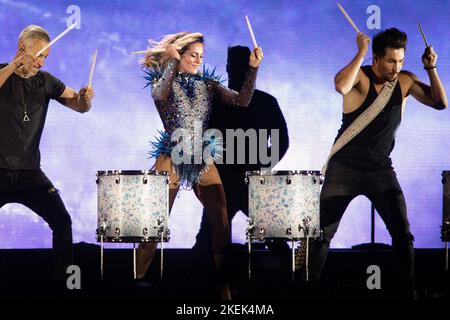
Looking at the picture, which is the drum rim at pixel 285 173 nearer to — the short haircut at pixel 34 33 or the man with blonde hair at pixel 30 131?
the man with blonde hair at pixel 30 131

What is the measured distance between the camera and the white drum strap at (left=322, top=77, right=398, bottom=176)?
7277mm

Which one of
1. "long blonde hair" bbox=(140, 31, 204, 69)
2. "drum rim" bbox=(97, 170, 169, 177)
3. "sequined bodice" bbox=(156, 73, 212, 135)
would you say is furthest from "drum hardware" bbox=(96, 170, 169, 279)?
"long blonde hair" bbox=(140, 31, 204, 69)

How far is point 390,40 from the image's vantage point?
7.23 metres

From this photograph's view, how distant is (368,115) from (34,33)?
97.2 inches

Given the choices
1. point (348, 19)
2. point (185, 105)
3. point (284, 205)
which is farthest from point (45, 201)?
point (348, 19)

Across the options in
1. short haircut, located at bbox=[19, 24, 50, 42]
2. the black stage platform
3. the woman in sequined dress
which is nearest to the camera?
the black stage platform

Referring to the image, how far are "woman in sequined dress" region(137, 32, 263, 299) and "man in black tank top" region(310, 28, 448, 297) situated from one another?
696 mm

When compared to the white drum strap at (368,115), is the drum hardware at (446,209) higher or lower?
lower

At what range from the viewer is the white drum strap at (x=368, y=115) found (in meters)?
7.28

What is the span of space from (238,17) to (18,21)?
1.70m

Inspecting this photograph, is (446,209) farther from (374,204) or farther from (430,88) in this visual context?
(430,88)

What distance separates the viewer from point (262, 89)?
8.07 metres

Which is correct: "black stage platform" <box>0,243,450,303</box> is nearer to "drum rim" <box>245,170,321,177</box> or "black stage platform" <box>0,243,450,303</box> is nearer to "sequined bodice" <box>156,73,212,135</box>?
"drum rim" <box>245,170,321,177</box>

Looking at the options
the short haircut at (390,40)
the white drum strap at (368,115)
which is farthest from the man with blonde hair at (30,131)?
the short haircut at (390,40)
